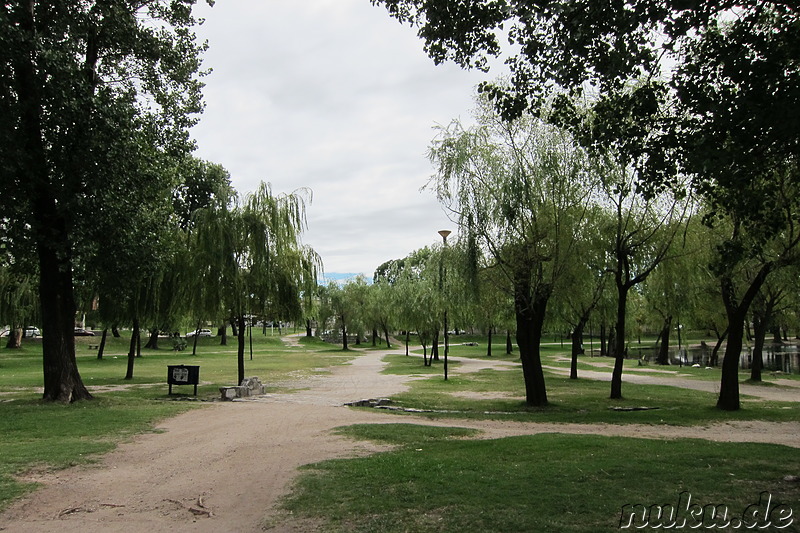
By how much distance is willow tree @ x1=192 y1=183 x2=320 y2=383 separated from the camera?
17922 millimetres

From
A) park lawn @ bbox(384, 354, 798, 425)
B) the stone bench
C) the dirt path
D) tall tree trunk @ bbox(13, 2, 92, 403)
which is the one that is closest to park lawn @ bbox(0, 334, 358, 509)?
the dirt path

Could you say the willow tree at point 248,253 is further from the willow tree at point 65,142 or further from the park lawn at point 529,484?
the park lawn at point 529,484

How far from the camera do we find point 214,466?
7.60m

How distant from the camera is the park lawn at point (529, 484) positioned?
5.02m

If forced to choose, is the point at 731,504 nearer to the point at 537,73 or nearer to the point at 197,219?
the point at 537,73

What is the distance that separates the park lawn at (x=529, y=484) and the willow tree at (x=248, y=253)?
11054mm

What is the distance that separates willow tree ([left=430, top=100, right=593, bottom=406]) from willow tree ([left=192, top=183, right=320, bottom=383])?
20.8 feet

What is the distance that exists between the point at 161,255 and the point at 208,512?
10810 mm

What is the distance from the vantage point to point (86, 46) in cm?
1498

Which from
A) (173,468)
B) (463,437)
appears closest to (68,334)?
(173,468)

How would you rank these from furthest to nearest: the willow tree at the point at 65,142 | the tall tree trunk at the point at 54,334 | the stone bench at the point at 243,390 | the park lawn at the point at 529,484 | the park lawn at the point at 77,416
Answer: the stone bench at the point at 243,390 < the tall tree trunk at the point at 54,334 < the willow tree at the point at 65,142 < the park lawn at the point at 77,416 < the park lawn at the point at 529,484

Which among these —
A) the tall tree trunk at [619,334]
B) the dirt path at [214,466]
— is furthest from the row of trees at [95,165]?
the tall tree trunk at [619,334]

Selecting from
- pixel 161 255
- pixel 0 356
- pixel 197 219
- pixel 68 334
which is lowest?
pixel 0 356

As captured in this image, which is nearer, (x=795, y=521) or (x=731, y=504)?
(x=795, y=521)
